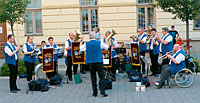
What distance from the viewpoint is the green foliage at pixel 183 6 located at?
1232cm

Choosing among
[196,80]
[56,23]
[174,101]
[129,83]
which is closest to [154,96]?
[174,101]

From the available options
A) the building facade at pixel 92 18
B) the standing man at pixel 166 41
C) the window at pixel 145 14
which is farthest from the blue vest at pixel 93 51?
the window at pixel 145 14

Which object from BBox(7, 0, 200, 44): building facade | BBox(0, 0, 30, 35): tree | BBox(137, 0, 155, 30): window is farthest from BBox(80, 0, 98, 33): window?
BBox(0, 0, 30, 35): tree

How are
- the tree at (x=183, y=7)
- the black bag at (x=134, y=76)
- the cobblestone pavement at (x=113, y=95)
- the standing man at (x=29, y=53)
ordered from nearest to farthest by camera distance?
the cobblestone pavement at (x=113, y=95) → the standing man at (x=29, y=53) → the black bag at (x=134, y=76) → the tree at (x=183, y=7)

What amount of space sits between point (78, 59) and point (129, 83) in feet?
6.98

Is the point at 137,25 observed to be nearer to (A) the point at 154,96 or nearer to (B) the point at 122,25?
(B) the point at 122,25

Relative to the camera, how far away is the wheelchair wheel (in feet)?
A: 30.1

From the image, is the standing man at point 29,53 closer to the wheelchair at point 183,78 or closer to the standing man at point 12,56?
the standing man at point 12,56

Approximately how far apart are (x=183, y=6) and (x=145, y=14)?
5861 millimetres

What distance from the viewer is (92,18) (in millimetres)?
18625

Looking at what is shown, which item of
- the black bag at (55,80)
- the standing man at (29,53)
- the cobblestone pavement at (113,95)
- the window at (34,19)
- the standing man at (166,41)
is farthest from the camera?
the window at (34,19)

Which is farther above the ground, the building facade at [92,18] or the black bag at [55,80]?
the building facade at [92,18]

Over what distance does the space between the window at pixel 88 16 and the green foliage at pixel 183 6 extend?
6319 millimetres

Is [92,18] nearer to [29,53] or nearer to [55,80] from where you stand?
[55,80]
